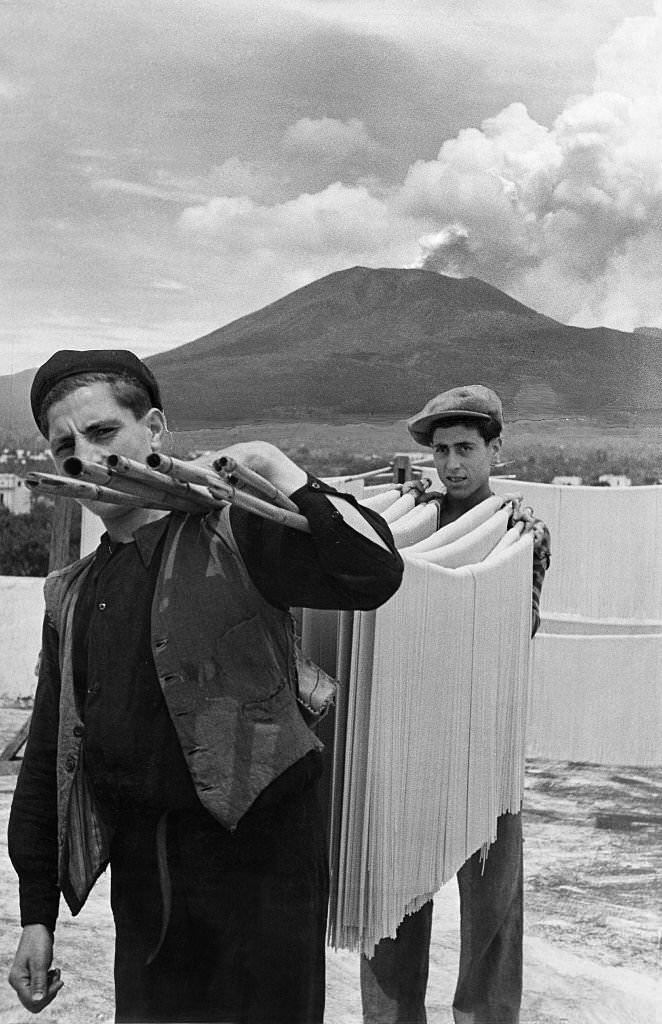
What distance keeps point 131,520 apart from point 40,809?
375 mm

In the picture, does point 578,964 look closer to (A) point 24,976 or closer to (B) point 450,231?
(A) point 24,976

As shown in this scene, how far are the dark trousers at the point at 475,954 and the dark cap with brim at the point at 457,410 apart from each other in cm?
64

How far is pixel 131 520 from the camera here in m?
1.43

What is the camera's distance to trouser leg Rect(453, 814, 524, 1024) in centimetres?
193

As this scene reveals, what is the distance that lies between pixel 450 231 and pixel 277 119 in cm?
38

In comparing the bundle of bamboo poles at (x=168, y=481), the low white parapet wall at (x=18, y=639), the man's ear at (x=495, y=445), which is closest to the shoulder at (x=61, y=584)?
the bundle of bamboo poles at (x=168, y=481)

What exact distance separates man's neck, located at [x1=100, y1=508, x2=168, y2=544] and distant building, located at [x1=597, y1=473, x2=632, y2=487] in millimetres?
1178

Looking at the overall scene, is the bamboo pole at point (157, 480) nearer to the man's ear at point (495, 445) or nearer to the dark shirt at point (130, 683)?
the dark shirt at point (130, 683)

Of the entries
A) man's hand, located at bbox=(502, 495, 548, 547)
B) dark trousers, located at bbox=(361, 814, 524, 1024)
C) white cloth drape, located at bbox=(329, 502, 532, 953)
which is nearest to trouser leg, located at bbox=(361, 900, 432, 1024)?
dark trousers, located at bbox=(361, 814, 524, 1024)

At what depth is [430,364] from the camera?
222 cm

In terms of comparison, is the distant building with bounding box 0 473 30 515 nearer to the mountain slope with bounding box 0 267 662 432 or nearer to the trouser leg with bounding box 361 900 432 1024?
the mountain slope with bounding box 0 267 662 432

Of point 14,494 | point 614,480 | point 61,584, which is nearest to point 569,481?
point 614,480

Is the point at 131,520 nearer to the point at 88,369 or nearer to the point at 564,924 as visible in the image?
the point at 88,369

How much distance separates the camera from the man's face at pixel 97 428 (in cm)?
140
